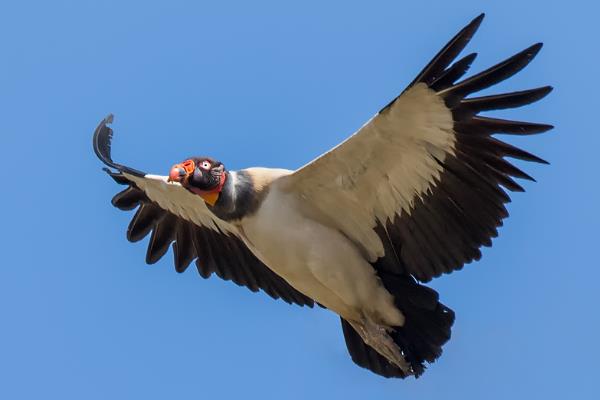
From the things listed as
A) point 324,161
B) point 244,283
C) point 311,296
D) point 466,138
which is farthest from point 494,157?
point 244,283

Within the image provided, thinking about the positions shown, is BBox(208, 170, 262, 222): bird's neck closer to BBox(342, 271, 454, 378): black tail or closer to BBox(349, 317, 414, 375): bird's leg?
BBox(342, 271, 454, 378): black tail

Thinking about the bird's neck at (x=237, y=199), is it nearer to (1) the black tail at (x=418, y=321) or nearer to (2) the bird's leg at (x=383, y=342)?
(1) the black tail at (x=418, y=321)

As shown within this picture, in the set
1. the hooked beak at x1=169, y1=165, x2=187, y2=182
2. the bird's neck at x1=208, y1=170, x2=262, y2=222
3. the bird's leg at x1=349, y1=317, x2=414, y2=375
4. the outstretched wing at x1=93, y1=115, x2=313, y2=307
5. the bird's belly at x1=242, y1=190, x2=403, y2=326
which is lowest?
the bird's leg at x1=349, y1=317, x2=414, y2=375

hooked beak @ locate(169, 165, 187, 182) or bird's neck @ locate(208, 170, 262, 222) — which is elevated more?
hooked beak @ locate(169, 165, 187, 182)

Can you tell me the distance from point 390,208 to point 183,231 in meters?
2.68

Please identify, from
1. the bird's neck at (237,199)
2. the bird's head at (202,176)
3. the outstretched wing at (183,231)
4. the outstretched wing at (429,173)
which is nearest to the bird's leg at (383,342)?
the outstretched wing at (429,173)

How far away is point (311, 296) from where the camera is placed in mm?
12898

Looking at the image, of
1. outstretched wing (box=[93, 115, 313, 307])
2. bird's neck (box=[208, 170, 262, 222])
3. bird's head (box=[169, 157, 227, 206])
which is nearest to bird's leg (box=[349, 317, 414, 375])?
outstretched wing (box=[93, 115, 313, 307])

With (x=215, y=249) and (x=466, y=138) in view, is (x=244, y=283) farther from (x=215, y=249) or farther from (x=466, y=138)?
(x=466, y=138)

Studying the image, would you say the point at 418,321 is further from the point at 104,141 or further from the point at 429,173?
the point at 104,141

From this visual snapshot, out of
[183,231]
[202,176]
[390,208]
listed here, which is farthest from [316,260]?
[183,231]

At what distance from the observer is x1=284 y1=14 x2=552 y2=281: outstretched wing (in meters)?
11.4

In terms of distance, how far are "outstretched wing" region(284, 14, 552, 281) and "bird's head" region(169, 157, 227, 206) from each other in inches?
23.2

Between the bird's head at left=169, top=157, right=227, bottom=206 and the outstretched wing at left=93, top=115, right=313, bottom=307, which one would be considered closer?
the bird's head at left=169, top=157, right=227, bottom=206
